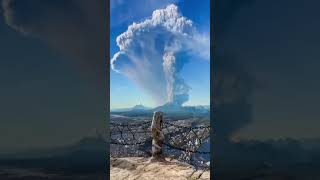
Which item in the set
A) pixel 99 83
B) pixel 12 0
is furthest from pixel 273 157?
pixel 12 0

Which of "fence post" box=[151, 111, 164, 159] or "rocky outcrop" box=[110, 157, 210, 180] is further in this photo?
"fence post" box=[151, 111, 164, 159]

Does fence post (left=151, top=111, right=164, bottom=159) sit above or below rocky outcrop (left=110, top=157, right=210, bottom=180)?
above

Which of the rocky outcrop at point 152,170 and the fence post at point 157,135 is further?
the fence post at point 157,135

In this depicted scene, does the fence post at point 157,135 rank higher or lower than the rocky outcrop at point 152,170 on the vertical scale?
higher

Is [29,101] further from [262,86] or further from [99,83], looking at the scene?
[262,86]
